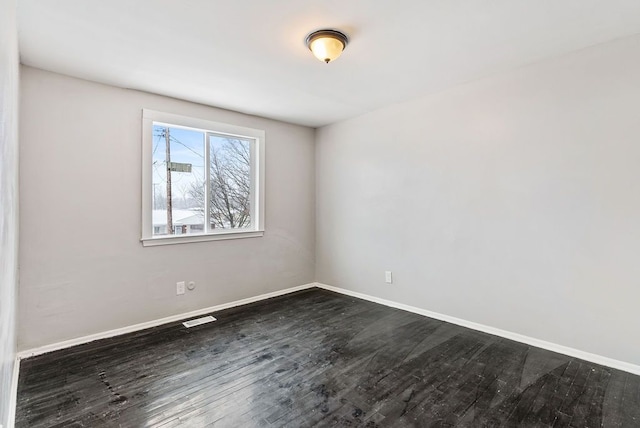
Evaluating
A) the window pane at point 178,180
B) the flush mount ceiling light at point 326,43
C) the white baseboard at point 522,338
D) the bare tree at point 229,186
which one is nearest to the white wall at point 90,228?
the window pane at point 178,180

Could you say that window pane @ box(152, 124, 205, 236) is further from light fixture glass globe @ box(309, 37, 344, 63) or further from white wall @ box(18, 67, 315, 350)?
light fixture glass globe @ box(309, 37, 344, 63)

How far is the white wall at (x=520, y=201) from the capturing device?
2379 mm

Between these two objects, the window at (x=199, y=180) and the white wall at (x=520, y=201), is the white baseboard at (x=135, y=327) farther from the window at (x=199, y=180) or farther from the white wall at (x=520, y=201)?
the white wall at (x=520, y=201)

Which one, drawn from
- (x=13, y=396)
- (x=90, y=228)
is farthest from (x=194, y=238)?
(x=13, y=396)

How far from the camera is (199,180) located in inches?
146

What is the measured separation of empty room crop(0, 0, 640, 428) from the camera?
198 centimetres

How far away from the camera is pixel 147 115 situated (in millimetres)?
3213

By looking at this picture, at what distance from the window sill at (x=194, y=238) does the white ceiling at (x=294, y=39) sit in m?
1.51

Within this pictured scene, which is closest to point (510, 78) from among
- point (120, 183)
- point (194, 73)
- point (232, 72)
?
point (232, 72)

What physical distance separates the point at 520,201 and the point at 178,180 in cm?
346

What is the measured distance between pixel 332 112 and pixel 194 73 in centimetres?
176

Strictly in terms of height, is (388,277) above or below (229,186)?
below

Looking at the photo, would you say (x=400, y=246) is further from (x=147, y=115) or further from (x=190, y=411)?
(x=147, y=115)

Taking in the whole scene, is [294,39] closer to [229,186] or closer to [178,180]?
[178,180]
